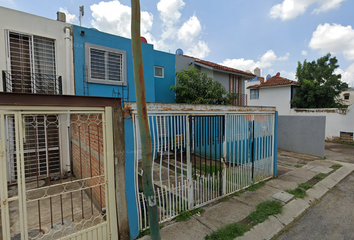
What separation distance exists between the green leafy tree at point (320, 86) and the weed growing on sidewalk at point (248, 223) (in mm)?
13744

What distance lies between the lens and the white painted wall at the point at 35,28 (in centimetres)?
504

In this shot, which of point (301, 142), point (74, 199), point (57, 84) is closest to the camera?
point (74, 199)

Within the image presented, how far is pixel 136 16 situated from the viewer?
5.63 feet

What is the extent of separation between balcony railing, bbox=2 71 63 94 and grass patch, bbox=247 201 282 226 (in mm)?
6694

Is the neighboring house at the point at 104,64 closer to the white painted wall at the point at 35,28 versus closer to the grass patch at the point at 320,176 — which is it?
the white painted wall at the point at 35,28

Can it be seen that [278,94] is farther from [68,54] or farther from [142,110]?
[142,110]

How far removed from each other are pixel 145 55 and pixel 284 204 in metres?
7.07

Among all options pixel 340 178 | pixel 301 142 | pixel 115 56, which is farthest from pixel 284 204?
pixel 115 56

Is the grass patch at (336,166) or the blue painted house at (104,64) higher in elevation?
the blue painted house at (104,64)

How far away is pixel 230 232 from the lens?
3.02 metres

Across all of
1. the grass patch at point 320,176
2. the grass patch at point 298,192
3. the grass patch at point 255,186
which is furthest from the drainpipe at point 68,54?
the grass patch at point 320,176

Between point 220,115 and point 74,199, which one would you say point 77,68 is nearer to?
point 74,199

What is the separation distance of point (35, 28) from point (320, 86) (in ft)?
61.7

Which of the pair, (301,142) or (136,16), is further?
(301,142)
